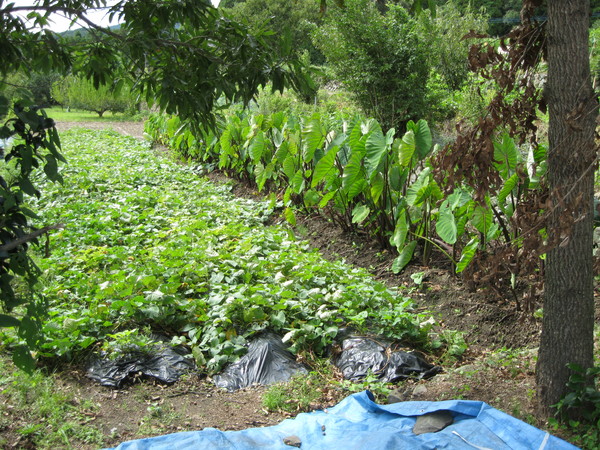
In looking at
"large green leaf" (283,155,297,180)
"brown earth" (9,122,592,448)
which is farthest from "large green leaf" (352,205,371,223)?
"brown earth" (9,122,592,448)

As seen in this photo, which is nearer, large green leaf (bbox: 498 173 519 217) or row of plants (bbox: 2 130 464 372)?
row of plants (bbox: 2 130 464 372)

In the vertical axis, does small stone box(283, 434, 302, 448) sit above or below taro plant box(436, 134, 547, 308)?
below

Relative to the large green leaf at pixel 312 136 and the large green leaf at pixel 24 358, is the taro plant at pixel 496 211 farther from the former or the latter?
the large green leaf at pixel 24 358

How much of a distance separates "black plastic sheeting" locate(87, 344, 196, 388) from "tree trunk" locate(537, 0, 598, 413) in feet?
7.28

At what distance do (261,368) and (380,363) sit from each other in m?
0.78

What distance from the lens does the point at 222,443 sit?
2.86m

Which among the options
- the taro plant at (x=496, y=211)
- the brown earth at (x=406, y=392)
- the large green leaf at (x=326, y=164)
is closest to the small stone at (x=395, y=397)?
the brown earth at (x=406, y=392)

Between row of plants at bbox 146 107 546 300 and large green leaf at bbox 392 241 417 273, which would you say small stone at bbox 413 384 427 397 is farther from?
large green leaf at bbox 392 241 417 273

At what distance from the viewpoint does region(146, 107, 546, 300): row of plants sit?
4492 millimetres

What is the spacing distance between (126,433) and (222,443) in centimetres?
58

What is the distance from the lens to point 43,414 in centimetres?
312

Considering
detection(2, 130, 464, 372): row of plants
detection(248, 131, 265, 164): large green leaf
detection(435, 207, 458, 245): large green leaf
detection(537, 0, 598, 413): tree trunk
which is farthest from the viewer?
detection(248, 131, 265, 164): large green leaf

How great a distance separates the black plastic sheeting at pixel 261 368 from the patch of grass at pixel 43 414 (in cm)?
85

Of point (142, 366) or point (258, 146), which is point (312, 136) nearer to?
point (258, 146)
